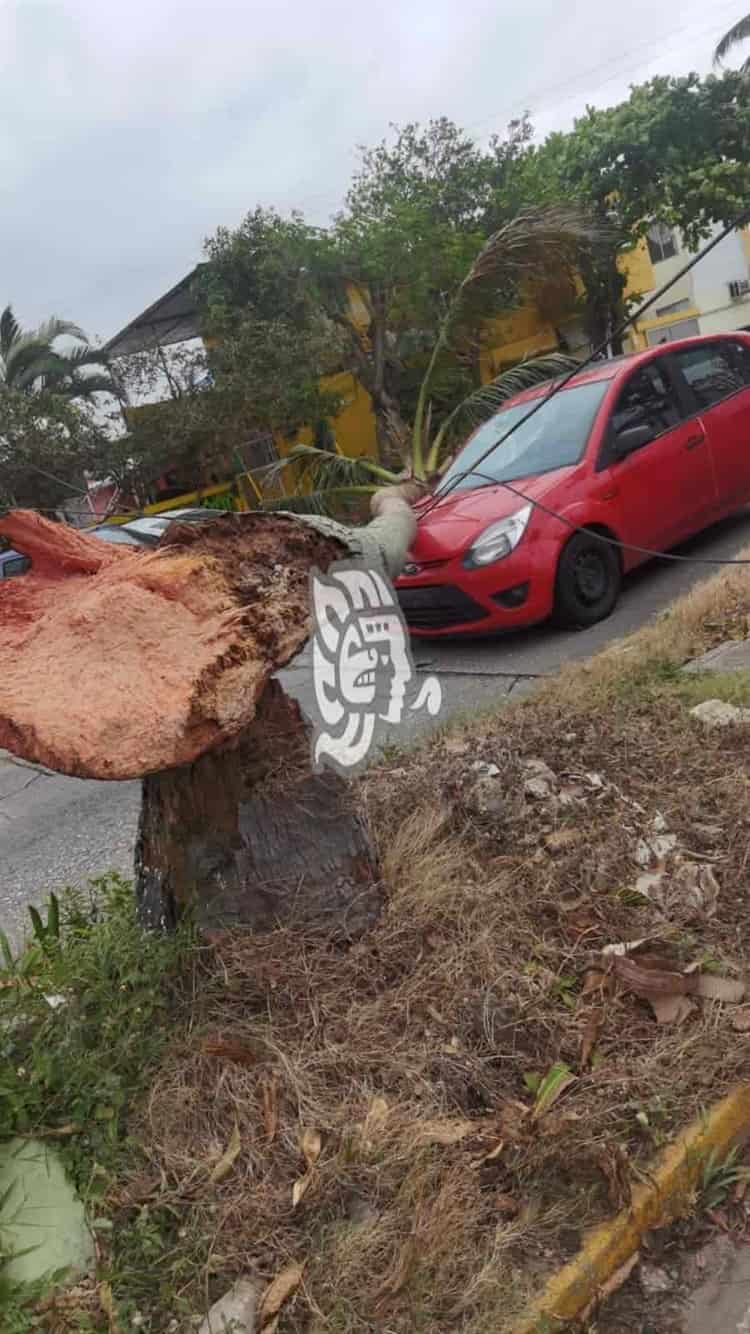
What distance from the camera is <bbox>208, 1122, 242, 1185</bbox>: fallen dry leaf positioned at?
204cm

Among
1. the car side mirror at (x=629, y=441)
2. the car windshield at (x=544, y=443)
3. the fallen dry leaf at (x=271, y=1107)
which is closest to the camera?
the fallen dry leaf at (x=271, y=1107)

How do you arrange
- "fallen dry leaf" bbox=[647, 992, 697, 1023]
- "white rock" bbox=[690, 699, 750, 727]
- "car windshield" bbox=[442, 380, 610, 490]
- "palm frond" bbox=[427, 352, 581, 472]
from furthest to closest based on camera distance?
"palm frond" bbox=[427, 352, 581, 472]
"car windshield" bbox=[442, 380, 610, 490]
"white rock" bbox=[690, 699, 750, 727]
"fallen dry leaf" bbox=[647, 992, 697, 1023]

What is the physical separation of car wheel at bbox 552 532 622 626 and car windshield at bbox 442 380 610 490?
0.60 m

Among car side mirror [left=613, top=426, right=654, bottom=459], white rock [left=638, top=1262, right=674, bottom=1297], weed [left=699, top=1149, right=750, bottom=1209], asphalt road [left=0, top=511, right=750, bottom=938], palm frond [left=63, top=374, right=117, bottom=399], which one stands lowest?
white rock [left=638, top=1262, right=674, bottom=1297]

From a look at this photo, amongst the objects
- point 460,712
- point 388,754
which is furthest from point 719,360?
point 388,754

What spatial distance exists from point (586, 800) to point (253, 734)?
1358 mm

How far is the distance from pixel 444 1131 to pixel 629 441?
498cm

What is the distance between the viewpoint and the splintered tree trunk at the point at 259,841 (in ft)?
8.20

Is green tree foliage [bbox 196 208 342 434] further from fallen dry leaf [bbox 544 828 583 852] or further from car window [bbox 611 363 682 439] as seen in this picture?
fallen dry leaf [bbox 544 828 583 852]

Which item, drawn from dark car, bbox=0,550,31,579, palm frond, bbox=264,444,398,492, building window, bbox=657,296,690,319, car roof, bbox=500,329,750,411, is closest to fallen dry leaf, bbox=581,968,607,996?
dark car, bbox=0,550,31,579

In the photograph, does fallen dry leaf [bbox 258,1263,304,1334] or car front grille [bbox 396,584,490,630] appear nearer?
fallen dry leaf [bbox 258,1263,304,1334]

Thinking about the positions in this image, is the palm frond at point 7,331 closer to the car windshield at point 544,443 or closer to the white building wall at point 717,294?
the car windshield at point 544,443

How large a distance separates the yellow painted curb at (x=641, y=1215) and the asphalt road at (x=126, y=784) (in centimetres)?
269

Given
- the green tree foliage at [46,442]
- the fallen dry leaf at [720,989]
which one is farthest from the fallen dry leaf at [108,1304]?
the green tree foliage at [46,442]
